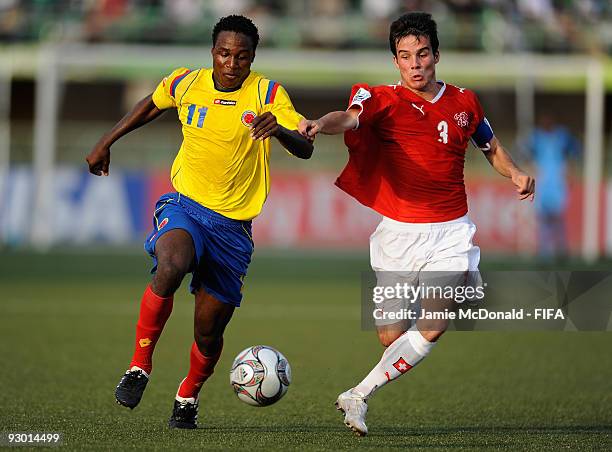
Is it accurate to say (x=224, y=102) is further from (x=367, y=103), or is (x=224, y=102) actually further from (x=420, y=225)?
(x=420, y=225)

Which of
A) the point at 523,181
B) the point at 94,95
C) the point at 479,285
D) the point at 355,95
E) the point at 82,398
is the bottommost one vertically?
the point at 82,398

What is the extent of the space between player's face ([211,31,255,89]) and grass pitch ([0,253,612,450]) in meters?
1.96

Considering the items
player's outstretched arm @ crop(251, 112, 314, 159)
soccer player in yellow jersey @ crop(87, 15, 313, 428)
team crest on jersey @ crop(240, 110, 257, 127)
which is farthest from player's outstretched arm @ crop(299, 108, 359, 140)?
team crest on jersey @ crop(240, 110, 257, 127)

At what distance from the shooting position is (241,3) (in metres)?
24.3

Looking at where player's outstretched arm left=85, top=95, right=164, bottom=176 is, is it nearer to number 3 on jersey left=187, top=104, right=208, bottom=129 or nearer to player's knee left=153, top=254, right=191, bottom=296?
number 3 on jersey left=187, top=104, right=208, bottom=129

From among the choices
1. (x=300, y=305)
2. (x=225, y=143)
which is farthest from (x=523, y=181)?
(x=300, y=305)

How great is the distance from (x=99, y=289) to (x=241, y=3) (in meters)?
9.56

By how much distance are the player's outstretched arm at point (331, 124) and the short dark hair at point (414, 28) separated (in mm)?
534

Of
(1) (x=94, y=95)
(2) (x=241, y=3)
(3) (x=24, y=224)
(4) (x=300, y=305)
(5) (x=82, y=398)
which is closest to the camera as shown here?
(5) (x=82, y=398)

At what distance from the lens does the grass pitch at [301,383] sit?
6371mm

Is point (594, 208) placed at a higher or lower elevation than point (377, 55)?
lower

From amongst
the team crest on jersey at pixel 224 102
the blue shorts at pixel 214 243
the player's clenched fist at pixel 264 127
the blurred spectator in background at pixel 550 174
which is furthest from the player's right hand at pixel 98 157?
the blurred spectator in background at pixel 550 174

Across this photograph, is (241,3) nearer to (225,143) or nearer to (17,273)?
(17,273)

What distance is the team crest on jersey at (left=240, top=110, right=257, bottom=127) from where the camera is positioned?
21.6ft
